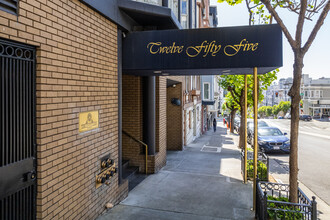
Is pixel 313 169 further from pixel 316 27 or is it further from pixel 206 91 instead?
pixel 206 91

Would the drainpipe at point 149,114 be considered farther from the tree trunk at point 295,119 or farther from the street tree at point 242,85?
the street tree at point 242,85

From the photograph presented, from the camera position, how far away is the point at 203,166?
9.69 metres

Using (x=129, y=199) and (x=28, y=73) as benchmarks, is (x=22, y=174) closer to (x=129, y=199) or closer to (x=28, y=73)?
(x=28, y=73)

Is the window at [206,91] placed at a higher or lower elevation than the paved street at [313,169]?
higher

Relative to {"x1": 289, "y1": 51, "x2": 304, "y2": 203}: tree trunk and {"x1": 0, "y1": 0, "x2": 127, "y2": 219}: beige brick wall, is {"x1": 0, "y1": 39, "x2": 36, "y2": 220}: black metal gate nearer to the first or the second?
{"x1": 0, "y1": 0, "x2": 127, "y2": 219}: beige brick wall

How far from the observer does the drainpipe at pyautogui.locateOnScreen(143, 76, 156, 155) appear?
27.6ft

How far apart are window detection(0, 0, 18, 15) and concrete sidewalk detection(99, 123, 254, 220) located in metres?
3.92

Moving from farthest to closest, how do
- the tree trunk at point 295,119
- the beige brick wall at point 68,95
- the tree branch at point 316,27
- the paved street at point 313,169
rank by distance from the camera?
1. the paved street at point 313,169
2. the tree trunk at point 295,119
3. the tree branch at point 316,27
4. the beige brick wall at point 68,95

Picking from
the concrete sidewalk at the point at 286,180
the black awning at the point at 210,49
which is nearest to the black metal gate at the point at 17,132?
the black awning at the point at 210,49

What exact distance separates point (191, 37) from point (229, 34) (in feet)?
2.65

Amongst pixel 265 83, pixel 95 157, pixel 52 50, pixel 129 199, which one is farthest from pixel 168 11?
pixel 265 83

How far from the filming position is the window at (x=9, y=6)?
271cm

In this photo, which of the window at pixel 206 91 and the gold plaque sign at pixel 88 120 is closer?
the gold plaque sign at pixel 88 120

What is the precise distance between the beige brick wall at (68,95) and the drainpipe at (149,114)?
300 cm
